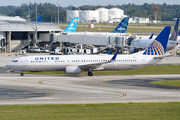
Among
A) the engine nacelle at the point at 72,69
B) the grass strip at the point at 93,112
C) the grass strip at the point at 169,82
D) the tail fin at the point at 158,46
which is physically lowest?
the grass strip at the point at 93,112

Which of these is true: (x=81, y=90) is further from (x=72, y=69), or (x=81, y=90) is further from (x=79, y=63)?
(x=79, y=63)

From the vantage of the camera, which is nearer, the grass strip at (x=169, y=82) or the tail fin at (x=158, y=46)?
the grass strip at (x=169, y=82)

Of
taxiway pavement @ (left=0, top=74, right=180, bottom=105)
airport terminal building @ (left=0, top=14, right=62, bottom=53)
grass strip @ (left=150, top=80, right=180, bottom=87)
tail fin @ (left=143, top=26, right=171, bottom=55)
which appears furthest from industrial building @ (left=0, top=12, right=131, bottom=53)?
grass strip @ (left=150, top=80, right=180, bottom=87)

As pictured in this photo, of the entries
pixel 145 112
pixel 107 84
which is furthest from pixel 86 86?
pixel 145 112

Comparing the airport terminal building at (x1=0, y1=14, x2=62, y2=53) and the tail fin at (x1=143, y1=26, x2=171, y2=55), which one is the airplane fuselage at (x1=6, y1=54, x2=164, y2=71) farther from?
the airport terminal building at (x1=0, y1=14, x2=62, y2=53)

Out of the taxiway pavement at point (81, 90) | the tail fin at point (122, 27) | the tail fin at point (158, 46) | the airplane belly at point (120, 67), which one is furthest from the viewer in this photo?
the tail fin at point (122, 27)

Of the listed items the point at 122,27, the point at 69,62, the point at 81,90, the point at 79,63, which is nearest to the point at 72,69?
the point at 69,62

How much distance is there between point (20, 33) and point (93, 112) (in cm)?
8266

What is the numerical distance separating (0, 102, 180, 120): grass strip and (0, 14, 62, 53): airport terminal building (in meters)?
70.9

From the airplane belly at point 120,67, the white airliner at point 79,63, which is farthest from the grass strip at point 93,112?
the airplane belly at point 120,67

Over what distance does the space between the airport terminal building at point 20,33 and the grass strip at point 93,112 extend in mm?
70851

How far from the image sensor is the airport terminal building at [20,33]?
319ft

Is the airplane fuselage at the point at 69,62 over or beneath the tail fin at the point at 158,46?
beneath

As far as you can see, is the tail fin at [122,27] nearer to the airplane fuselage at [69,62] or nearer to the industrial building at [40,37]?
the industrial building at [40,37]
